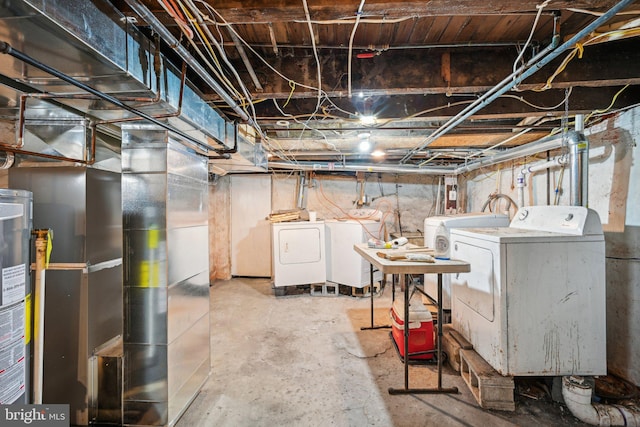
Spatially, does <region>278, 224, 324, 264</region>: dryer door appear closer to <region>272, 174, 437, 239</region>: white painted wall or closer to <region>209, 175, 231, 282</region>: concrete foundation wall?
<region>272, 174, 437, 239</region>: white painted wall

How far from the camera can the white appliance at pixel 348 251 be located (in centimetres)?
411

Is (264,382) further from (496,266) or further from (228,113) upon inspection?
(228,113)

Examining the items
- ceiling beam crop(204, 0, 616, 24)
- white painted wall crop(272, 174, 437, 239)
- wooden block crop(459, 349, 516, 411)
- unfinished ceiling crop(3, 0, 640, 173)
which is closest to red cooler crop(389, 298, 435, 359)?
wooden block crop(459, 349, 516, 411)

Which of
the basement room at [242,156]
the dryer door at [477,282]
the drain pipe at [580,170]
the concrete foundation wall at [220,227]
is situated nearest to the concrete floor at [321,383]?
the basement room at [242,156]

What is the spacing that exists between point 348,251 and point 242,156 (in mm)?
2213

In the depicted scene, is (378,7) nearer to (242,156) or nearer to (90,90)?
(90,90)

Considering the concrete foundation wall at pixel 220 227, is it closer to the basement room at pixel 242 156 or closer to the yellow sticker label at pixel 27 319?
the basement room at pixel 242 156

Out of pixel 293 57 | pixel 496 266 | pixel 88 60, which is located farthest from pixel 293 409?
pixel 293 57

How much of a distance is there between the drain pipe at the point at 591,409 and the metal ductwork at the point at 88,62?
2991 millimetres

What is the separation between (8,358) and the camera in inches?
48.0

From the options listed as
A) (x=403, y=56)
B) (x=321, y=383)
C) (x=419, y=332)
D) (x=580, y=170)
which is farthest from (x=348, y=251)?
(x=403, y=56)

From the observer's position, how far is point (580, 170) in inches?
85.4

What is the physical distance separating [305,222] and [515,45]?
127 inches

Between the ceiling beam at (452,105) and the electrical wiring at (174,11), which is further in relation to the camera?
the ceiling beam at (452,105)
